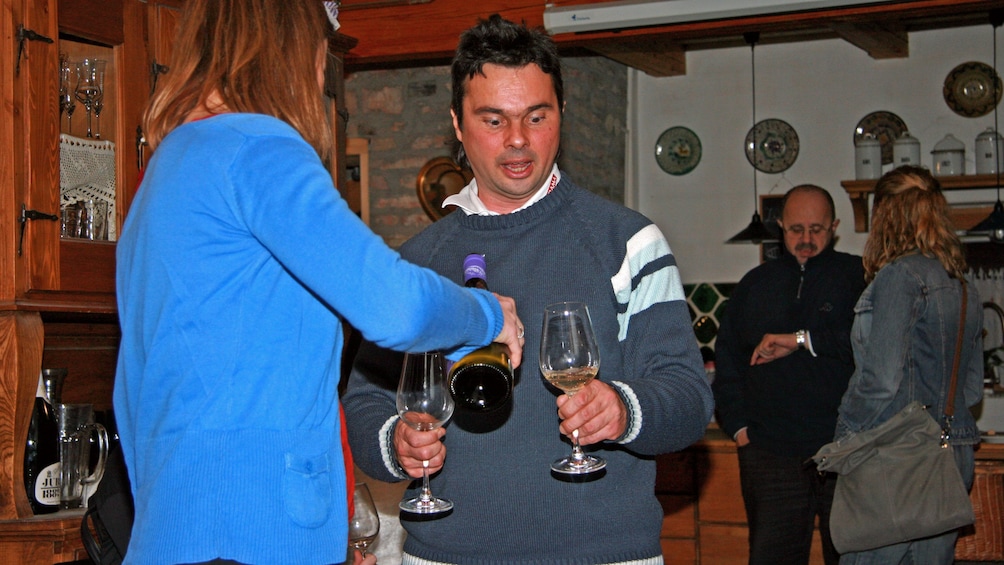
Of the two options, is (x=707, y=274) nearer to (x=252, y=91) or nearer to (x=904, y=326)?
(x=904, y=326)

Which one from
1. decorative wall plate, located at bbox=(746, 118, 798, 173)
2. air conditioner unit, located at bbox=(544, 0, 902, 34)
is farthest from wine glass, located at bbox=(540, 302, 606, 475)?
decorative wall plate, located at bbox=(746, 118, 798, 173)

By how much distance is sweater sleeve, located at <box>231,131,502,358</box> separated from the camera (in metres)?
1.07

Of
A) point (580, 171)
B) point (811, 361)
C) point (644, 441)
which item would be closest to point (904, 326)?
point (811, 361)

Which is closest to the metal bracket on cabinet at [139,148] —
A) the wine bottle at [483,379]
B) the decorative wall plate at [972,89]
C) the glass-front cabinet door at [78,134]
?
the glass-front cabinet door at [78,134]

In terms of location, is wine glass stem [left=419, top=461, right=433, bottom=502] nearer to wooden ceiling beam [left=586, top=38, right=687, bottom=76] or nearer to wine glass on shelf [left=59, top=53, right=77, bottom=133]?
wine glass on shelf [left=59, top=53, right=77, bottom=133]

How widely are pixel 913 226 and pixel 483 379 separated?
2164mm

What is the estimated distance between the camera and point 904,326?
3.08m

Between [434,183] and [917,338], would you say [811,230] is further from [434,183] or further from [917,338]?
[434,183]

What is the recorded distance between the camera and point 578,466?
4.86 feet

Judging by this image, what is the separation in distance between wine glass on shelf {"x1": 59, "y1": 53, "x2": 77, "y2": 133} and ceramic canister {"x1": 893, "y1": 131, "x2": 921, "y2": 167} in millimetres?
5548

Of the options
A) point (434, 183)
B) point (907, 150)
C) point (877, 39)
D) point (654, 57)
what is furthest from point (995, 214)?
point (434, 183)

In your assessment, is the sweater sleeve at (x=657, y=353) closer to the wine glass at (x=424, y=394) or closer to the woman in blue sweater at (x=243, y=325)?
the wine glass at (x=424, y=394)

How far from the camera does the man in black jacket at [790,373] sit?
352 centimetres

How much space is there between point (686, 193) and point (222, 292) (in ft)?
21.7
